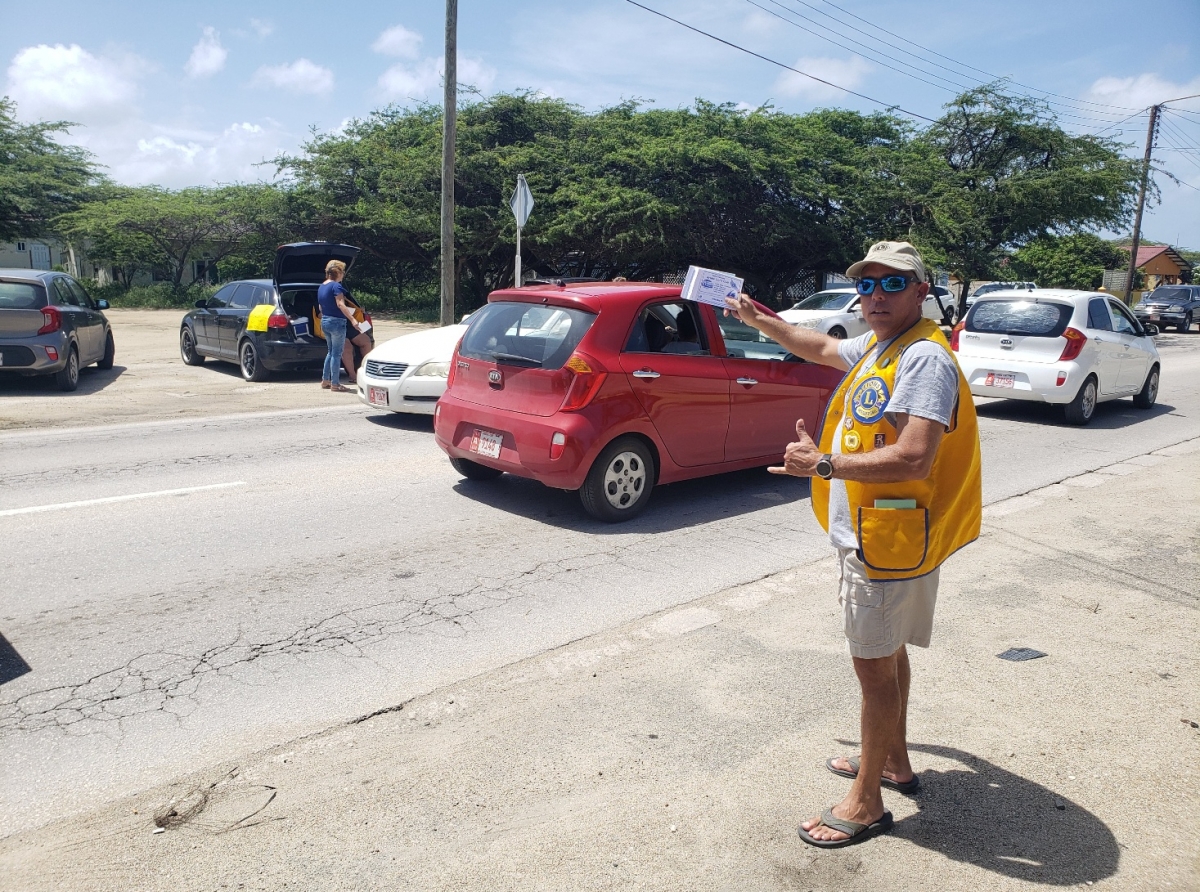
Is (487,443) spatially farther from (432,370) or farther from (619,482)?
(432,370)

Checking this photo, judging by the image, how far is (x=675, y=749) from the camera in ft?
12.1

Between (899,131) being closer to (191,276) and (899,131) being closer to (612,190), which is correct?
(612,190)

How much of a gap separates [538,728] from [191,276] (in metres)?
42.5

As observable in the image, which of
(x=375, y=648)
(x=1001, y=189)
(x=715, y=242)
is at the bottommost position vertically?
(x=375, y=648)

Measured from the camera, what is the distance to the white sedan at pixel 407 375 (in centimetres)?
1052

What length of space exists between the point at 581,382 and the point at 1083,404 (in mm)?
8025

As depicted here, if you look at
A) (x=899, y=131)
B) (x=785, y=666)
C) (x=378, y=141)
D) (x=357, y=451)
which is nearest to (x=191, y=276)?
(x=378, y=141)

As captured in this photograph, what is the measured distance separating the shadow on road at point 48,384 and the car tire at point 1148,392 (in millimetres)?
14323

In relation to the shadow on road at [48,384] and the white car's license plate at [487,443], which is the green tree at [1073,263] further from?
the white car's license plate at [487,443]

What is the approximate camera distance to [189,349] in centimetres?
1683

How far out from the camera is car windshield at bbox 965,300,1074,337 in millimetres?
11930

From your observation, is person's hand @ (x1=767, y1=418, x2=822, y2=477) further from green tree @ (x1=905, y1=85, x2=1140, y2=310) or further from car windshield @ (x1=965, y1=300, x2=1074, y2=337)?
green tree @ (x1=905, y1=85, x2=1140, y2=310)

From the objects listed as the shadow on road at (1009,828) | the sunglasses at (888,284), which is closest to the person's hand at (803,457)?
the sunglasses at (888,284)

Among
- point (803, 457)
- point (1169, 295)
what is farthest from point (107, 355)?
point (1169, 295)
